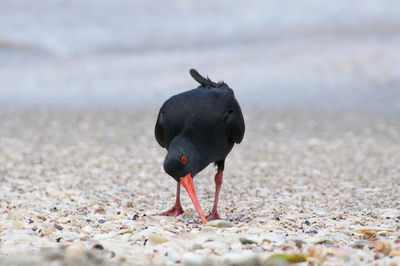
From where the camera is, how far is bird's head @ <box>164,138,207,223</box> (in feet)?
12.5

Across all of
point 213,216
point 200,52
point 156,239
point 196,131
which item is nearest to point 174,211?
point 213,216

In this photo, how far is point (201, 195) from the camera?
5773 mm

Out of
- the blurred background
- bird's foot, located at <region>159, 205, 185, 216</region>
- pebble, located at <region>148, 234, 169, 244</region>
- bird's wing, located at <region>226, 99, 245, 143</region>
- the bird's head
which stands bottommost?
bird's foot, located at <region>159, 205, 185, 216</region>

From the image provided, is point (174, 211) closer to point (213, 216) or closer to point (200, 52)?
point (213, 216)

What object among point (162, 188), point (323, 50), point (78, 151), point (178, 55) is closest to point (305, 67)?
point (323, 50)

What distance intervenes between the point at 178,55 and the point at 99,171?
14942mm

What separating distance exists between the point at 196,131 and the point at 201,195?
1.86 m

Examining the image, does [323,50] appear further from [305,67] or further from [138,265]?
[138,265]

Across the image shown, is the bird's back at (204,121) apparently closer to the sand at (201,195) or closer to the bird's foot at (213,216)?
the bird's foot at (213,216)

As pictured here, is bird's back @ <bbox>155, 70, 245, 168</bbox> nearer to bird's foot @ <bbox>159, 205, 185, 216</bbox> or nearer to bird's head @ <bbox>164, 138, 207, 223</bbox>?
bird's head @ <bbox>164, 138, 207, 223</bbox>

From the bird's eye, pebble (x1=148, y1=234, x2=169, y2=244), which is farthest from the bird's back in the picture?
pebble (x1=148, y1=234, x2=169, y2=244)

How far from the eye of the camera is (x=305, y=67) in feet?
→ 58.5

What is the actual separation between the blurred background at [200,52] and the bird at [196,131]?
8.44 meters

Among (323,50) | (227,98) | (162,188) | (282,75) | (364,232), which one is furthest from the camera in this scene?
(323,50)
